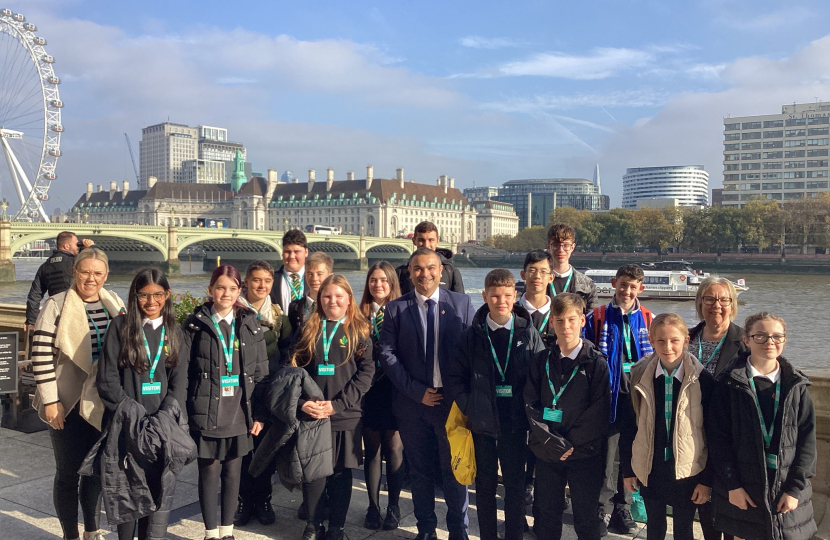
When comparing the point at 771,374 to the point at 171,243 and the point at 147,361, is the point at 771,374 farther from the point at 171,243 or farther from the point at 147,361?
the point at 171,243

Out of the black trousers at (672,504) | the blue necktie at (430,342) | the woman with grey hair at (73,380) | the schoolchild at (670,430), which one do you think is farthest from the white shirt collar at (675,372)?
the woman with grey hair at (73,380)

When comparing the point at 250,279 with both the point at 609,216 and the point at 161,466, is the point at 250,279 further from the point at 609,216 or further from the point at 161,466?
the point at 609,216

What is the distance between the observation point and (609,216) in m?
72.9

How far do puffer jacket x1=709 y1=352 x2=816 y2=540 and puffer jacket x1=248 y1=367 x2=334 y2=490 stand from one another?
1.92m

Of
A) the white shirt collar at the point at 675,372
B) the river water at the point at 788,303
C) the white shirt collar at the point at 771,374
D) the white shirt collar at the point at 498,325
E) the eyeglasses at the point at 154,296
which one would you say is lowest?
the river water at the point at 788,303

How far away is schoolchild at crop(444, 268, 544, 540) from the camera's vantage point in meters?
3.53

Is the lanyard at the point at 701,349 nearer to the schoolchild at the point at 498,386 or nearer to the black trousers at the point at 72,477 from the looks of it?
the schoolchild at the point at 498,386

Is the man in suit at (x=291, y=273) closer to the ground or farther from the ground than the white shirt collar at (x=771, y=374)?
farther from the ground

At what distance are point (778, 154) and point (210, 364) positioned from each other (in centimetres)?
10258

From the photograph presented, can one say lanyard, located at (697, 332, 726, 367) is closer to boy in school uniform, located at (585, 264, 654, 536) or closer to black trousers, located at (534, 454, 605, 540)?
boy in school uniform, located at (585, 264, 654, 536)

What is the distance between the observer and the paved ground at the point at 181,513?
3.76 meters

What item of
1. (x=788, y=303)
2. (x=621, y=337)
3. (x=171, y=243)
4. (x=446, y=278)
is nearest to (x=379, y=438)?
(x=446, y=278)

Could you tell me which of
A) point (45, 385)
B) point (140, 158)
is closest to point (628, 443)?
point (45, 385)

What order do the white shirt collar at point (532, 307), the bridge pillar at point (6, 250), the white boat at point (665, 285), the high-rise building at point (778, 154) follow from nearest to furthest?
the white shirt collar at point (532, 307) → the white boat at point (665, 285) → the bridge pillar at point (6, 250) → the high-rise building at point (778, 154)
